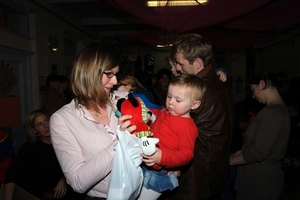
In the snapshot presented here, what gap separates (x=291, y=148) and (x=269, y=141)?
203 cm

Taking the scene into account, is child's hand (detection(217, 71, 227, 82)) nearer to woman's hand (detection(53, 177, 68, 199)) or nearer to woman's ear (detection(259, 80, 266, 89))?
woman's ear (detection(259, 80, 266, 89))

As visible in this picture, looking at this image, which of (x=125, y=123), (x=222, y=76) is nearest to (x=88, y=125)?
(x=125, y=123)

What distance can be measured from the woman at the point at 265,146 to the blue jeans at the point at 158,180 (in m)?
0.99

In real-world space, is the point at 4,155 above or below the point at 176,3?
below

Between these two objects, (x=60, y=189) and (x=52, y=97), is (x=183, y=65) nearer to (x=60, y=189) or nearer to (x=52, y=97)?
(x=60, y=189)

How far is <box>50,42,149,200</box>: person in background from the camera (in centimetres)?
120

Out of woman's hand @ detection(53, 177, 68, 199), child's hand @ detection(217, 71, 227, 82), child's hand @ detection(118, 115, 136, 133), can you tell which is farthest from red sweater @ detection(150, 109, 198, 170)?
woman's hand @ detection(53, 177, 68, 199)

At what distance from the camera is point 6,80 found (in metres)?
4.12

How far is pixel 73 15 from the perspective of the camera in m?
6.90

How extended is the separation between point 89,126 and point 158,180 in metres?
0.52

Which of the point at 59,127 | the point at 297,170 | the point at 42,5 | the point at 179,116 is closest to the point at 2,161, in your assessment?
the point at 59,127

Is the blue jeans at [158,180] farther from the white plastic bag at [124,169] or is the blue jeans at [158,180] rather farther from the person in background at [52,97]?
the person in background at [52,97]

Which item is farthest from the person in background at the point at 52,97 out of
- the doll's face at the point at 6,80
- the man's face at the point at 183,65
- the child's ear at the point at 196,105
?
the child's ear at the point at 196,105

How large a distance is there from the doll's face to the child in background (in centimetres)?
353
